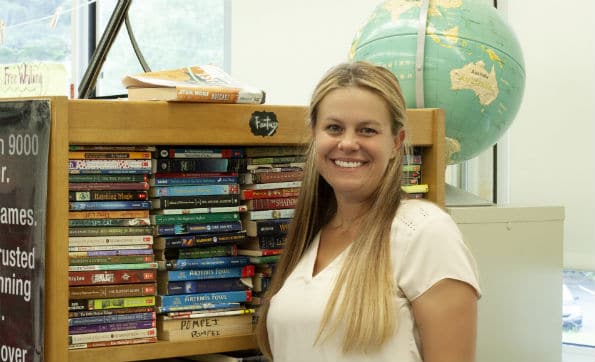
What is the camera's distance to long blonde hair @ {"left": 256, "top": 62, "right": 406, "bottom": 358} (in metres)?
1.56

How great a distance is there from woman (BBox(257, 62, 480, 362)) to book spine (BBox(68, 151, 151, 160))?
1.06 ft

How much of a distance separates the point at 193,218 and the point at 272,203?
0.57 ft

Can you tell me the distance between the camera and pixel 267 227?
1.77 m

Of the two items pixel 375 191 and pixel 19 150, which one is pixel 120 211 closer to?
pixel 19 150

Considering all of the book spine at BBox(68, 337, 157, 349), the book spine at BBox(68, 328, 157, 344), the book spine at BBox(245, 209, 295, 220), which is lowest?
the book spine at BBox(68, 337, 157, 349)

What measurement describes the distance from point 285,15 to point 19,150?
2.56m

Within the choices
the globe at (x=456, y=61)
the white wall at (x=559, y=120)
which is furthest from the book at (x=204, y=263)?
the white wall at (x=559, y=120)

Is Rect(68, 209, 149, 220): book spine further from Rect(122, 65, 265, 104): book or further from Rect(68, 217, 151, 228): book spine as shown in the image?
Rect(122, 65, 265, 104): book

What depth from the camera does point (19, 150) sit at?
5.11ft

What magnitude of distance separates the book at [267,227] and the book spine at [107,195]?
8.5 inches

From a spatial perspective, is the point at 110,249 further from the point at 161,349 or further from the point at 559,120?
the point at 559,120

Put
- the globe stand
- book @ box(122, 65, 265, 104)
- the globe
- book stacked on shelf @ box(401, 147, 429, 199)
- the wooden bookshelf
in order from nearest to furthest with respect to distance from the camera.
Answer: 1. the wooden bookshelf
2. book @ box(122, 65, 265, 104)
3. book stacked on shelf @ box(401, 147, 429, 199)
4. the globe
5. the globe stand

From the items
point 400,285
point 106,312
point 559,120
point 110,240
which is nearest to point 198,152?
point 110,240

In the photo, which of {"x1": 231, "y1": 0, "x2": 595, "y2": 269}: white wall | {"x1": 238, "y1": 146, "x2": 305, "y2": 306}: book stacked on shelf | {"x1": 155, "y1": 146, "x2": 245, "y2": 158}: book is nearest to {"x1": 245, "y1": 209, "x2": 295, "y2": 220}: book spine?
{"x1": 238, "y1": 146, "x2": 305, "y2": 306}: book stacked on shelf
